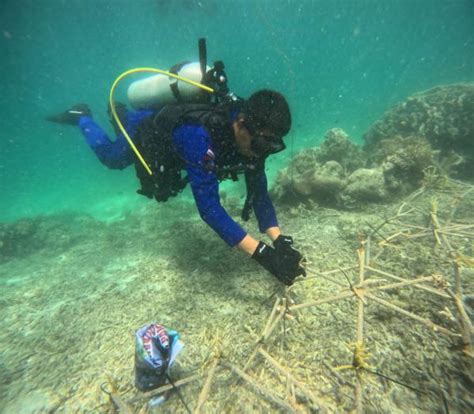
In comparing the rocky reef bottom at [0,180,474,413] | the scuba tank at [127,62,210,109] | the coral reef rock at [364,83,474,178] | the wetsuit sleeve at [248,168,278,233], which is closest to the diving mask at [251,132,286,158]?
the wetsuit sleeve at [248,168,278,233]

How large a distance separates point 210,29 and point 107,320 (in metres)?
48.0

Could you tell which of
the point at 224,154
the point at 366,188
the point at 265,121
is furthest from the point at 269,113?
the point at 366,188

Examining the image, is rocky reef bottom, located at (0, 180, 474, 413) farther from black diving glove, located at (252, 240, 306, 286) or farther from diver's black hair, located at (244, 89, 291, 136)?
diver's black hair, located at (244, 89, 291, 136)

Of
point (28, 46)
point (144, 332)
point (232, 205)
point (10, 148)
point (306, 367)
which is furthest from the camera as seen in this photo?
point (10, 148)

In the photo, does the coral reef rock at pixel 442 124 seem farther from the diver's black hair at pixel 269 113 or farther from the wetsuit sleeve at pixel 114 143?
the wetsuit sleeve at pixel 114 143

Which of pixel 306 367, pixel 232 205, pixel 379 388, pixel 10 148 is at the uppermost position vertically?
pixel 379 388

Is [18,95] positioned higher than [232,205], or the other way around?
[18,95]

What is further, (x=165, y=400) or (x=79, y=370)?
(x=79, y=370)

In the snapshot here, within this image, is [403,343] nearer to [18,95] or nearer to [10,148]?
[18,95]

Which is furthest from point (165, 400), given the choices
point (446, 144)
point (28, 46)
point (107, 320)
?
point (28, 46)

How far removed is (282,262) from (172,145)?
2.41 m

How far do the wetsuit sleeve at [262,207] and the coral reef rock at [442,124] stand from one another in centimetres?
623

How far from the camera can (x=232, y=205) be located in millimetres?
8094

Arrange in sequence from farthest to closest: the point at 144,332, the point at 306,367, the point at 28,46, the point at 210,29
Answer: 1. the point at 210,29
2. the point at 28,46
3. the point at 306,367
4. the point at 144,332
